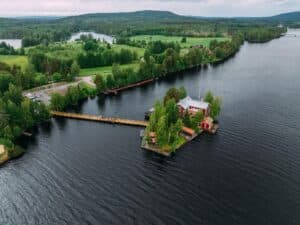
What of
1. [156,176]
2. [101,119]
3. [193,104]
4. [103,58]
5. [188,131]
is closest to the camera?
[156,176]

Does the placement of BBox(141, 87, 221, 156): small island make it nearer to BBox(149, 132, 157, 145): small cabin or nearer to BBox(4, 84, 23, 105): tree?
BBox(149, 132, 157, 145): small cabin

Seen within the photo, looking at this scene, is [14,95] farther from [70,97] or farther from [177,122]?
[177,122]

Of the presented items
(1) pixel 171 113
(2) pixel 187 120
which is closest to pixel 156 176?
(1) pixel 171 113

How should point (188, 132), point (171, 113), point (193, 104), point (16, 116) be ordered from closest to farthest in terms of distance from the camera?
point (171, 113) → point (188, 132) → point (16, 116) → point (193, 104)

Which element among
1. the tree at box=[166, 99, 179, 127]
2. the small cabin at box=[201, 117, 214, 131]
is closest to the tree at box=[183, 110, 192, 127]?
the tree at box=[166, 99, 179, 127]

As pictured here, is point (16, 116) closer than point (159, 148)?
No

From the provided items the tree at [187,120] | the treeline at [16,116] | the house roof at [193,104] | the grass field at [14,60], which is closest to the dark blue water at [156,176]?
the treeline at [16,116]

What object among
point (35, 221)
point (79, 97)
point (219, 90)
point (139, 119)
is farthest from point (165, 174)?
point (219, 90)

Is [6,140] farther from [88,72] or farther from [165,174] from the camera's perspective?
[88,72]
